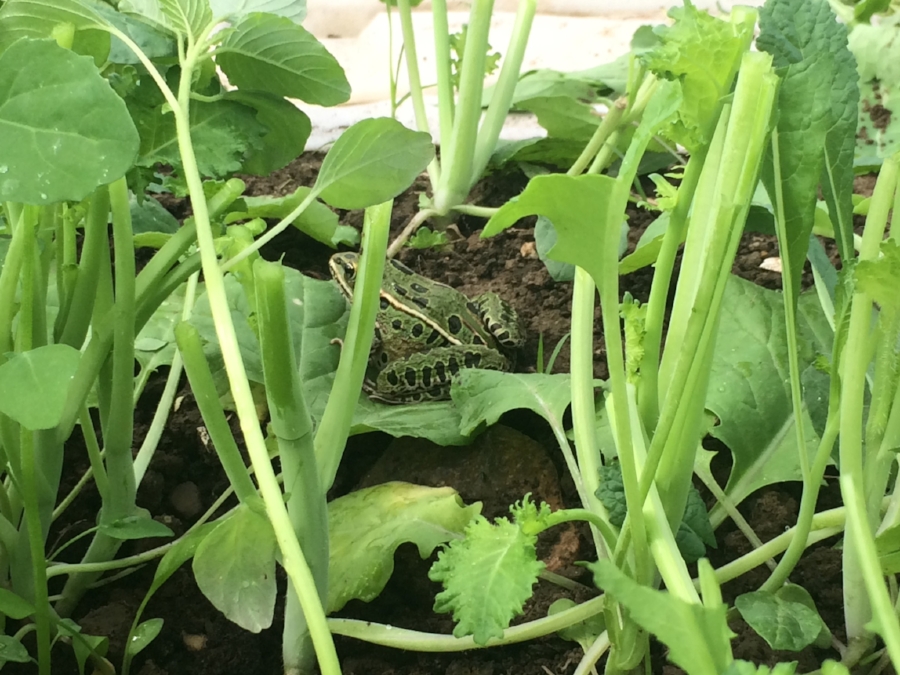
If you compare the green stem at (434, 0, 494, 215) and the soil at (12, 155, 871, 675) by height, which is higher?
the green stem at (434, 0, 494, 215)

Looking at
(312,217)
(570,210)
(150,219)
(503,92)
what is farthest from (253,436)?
(503,92)

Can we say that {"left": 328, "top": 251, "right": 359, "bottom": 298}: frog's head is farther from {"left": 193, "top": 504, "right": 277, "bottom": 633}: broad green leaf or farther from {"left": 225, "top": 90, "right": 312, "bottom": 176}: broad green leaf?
{"left": 193, "top": 504, "right": 277, "bottom": 633}: broad green leaf

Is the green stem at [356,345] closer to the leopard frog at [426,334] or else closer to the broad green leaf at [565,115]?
the leopard frog at [426,334]

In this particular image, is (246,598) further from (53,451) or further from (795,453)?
(795,453)

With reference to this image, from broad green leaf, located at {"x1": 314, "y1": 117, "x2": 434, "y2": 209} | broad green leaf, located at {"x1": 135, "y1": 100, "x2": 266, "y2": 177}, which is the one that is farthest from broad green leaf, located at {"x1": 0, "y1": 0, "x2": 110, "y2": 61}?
broad green leaf, located at {"x1": 314, "y1": 117, "x2": 434, "y2": 209}

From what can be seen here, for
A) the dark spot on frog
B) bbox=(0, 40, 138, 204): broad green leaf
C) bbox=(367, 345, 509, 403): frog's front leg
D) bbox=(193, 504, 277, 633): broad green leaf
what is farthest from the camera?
the dark spot on frog

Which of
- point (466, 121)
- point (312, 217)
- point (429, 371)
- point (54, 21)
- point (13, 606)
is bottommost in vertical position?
point (429, 371)

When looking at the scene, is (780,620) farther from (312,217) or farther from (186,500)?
(312,217)
